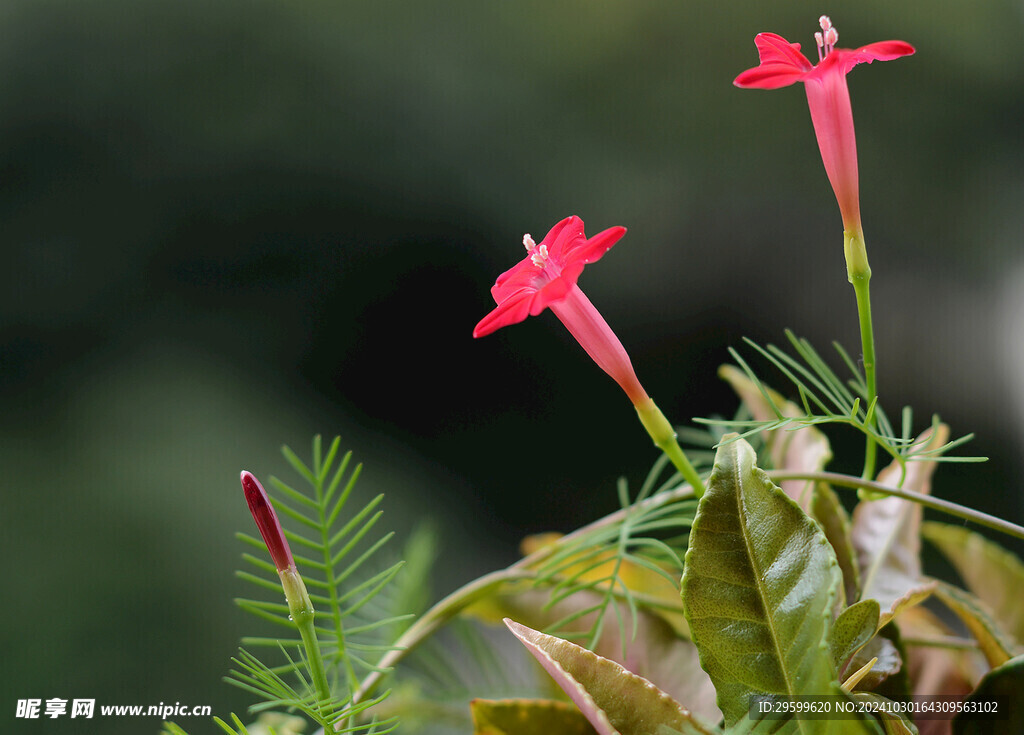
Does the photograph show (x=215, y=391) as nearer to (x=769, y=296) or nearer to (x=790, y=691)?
(x=769, y=296)

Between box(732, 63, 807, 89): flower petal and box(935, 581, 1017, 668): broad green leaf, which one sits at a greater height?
box(732, 63, 807, 89): flower petal

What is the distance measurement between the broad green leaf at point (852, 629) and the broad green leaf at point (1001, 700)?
28 millimetres

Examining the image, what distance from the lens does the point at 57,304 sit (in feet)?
2.35

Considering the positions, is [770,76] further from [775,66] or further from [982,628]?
[982,628]

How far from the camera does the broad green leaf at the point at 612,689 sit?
0.38 ft

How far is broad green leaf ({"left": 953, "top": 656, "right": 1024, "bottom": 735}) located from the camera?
125 mm

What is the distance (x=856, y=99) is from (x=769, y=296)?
0.20 meters

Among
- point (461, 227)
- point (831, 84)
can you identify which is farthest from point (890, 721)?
point (461, 227)

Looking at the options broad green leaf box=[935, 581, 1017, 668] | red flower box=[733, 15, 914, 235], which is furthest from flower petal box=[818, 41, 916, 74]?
broad green leaf box=[935, 581, 1017, 668]

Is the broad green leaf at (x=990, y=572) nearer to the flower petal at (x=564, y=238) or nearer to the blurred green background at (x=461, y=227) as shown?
the flower petal at (x=564, y=238)

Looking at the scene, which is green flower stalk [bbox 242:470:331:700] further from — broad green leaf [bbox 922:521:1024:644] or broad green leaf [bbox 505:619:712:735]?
broad green leaf [bbox 922:521:1024:644]

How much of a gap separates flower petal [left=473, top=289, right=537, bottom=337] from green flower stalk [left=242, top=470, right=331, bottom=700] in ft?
0.16

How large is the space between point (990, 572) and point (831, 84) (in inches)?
5.8

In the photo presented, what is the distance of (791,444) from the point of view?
20 cm
